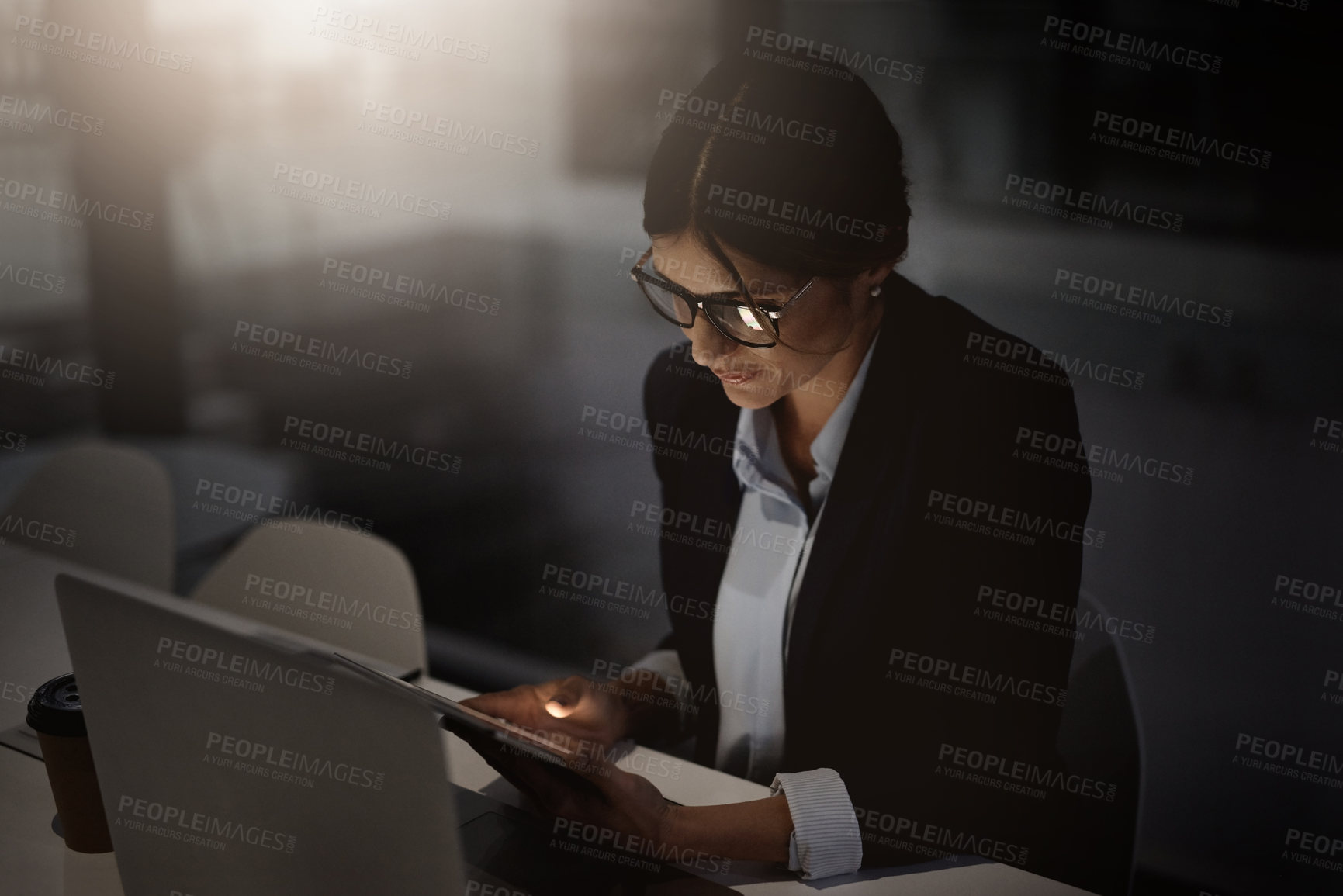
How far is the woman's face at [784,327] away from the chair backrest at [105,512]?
4.96ft

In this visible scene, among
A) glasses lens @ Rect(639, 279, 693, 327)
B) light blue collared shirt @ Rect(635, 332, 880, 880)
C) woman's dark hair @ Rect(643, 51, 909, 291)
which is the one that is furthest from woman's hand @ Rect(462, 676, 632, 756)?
woman's dark hair @ Rect(643, 51, 909, 291)

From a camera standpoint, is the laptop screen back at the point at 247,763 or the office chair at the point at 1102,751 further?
the office chair at the point at 1102,751

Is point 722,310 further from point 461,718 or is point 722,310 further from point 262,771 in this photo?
point 262,771

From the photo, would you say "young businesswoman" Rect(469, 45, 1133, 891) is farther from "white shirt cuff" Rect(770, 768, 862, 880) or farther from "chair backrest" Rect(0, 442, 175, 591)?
"chair backrest" Rect(0, 442, 175, 591)

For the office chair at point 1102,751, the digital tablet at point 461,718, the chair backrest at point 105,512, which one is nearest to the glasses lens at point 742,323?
the office chair at point 1102,751

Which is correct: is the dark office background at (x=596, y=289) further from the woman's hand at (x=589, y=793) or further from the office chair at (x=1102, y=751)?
the woman's hand at (x=589, y=793)

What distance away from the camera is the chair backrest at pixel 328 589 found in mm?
1933

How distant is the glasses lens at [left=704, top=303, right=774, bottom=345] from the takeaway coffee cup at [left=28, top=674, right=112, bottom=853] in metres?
1.13

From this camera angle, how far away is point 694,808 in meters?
1.42

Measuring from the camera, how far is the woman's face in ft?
5.39

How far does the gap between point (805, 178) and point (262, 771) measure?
1223 millimetres

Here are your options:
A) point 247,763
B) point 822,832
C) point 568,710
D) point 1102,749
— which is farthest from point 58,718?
point 1102,749

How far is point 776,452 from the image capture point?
5.90 ft

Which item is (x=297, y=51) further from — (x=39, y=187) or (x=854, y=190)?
(x=854, y=190)
